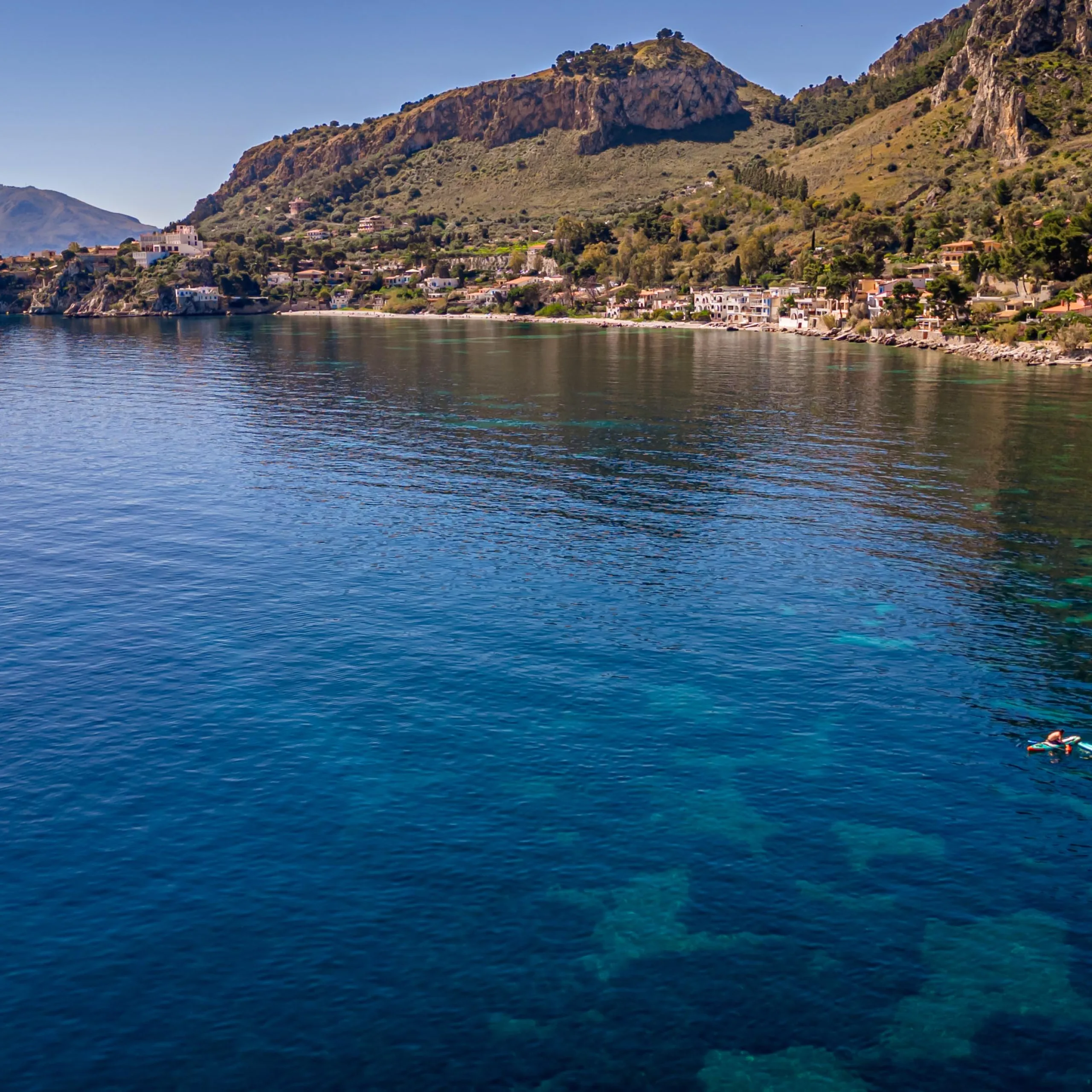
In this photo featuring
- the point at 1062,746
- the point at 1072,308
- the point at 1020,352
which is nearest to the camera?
the point at 1062,746

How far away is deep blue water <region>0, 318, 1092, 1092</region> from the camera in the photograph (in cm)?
2472

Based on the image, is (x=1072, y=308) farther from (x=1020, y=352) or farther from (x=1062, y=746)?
(x=1062, y=746)

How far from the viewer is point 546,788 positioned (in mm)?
35625

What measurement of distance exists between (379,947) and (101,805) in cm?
1291

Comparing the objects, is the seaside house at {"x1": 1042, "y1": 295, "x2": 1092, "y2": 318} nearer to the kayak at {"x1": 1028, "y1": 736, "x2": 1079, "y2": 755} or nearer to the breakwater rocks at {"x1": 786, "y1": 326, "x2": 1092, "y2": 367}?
the breakwater rocks at {"x1": 786, "y1": 326, "x2": 1092, "y2": 367}

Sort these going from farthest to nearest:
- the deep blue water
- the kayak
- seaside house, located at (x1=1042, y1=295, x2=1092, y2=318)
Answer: seaside house, located at (x1=1042, y1=295, x2=1092, y2=318) → the kayak → the deep blue water

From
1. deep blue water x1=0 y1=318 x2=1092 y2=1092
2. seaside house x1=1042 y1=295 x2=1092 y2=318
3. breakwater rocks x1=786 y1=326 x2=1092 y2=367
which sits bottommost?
deep blue water x1=0 y1=318 x2=1092 y2=1092

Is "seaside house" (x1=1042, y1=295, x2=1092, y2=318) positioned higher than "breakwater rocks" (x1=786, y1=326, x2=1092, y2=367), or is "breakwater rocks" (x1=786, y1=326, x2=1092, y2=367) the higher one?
"seaside house" (x1=1042, y1=295, x2=1092, y2=318)

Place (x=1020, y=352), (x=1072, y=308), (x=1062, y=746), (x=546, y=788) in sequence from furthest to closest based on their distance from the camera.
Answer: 1. (x=1072, y=308)
2. (x=1020, y=352)
3. (x=1062, y=746)
4. (x=546, y=788)

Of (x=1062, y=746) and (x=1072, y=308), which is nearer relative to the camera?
(x=1062, y=746)

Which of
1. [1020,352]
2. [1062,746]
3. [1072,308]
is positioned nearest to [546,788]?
[1062,746]

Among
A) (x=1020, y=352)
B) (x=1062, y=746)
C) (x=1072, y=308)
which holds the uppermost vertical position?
(x=1072, y=308)

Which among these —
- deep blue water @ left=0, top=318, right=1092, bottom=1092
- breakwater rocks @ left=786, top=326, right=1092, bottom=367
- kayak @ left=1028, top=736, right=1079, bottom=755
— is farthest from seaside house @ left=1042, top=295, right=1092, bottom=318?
kayak @ left=1028, top=736, right=1079, bottom=755

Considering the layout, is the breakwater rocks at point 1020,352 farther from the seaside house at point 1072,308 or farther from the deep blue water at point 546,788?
the deep blue water at point 546,788
